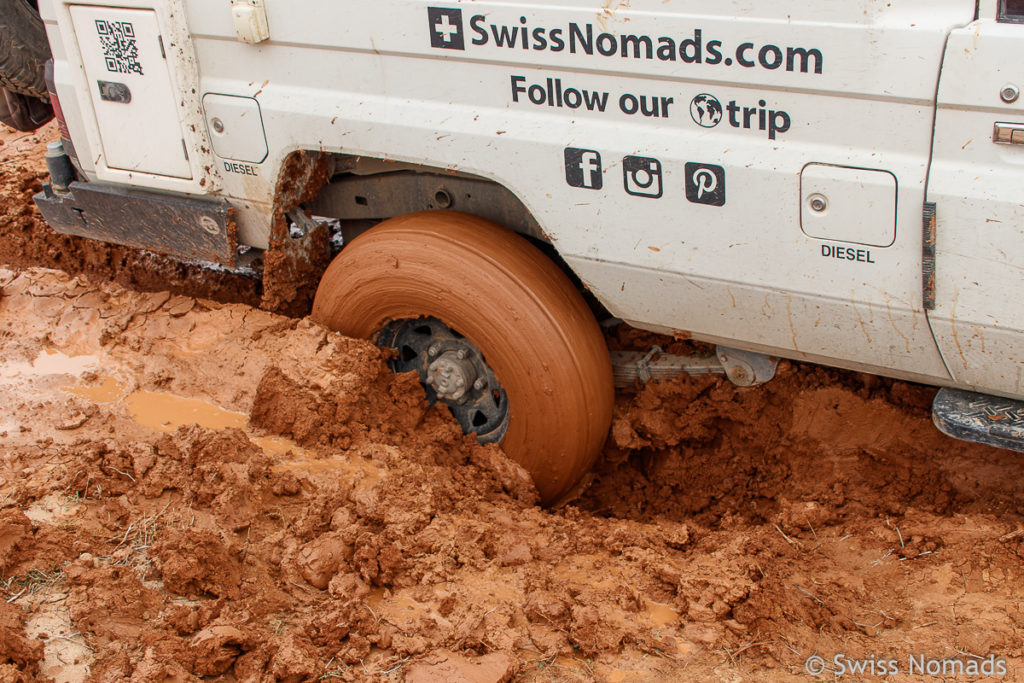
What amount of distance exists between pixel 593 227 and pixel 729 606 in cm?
126

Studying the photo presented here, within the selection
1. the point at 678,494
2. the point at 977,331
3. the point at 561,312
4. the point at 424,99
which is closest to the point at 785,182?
the point at 977,331

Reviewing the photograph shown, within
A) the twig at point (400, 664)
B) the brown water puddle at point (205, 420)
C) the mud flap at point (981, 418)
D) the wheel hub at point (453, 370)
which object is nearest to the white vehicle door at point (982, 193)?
the mud flap at point (981, 418)

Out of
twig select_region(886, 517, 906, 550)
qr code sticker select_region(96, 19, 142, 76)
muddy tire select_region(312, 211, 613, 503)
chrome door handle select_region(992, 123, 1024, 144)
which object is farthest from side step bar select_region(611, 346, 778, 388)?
qr code sticker select_region(96, 19, 142, 76)

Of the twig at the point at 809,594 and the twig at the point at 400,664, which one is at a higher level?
Answer: the twig at the point at 400,664

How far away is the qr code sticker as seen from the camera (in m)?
3.46

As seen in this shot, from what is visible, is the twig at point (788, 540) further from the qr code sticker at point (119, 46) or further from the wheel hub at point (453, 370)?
the qr code sticker at point (119, 46)

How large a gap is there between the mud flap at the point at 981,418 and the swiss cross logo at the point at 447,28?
6.19 ft

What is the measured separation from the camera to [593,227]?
9.93 feet

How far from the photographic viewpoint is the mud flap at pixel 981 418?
2715 millimetres

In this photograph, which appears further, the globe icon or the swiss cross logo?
the swiss cross logo

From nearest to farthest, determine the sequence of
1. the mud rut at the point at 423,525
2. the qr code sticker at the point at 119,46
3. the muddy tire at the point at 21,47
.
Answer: the mud rut at the point at 423,525, the qr code sticker at the point at 119,46, the muddy tire at the point at 21,47

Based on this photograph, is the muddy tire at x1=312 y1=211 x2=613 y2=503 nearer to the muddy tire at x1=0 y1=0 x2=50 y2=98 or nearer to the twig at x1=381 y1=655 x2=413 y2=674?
the twig at x1=381 y1=655 x2=413 y2=674

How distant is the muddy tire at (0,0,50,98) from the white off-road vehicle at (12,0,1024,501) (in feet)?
1.67

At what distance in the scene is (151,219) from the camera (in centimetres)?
383
